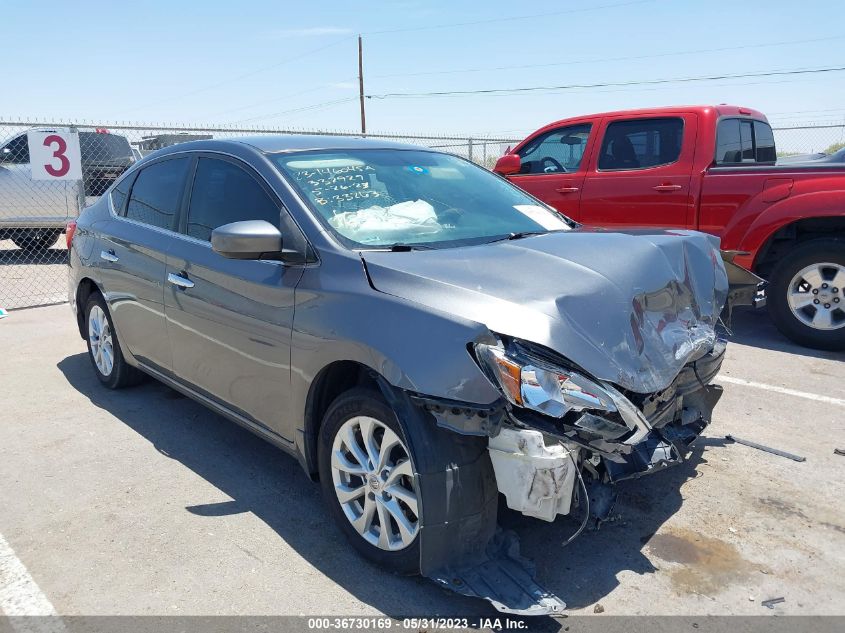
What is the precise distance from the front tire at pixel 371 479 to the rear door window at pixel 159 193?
1.92 meters

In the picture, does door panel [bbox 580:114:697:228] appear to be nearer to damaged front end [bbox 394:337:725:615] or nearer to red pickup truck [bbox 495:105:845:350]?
red pickup truck [bbox 495:105:845:350]

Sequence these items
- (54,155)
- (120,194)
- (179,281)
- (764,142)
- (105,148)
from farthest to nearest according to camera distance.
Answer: (105,148) → (54,155) → (764,142) → (120,194) → (179,281)

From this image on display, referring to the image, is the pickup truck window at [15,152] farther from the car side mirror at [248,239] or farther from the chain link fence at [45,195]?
the car side mirror at [248,239]

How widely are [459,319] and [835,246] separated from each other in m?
4.86

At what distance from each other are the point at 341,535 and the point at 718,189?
494 centimetres

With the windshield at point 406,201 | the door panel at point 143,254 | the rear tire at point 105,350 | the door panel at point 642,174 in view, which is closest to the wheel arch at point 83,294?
the rear tire at point 105,350

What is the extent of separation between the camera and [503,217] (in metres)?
3.88

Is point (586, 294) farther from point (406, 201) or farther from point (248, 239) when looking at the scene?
point (248, 239)

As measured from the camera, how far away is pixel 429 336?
2627 mm

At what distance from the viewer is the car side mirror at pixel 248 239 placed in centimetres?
311

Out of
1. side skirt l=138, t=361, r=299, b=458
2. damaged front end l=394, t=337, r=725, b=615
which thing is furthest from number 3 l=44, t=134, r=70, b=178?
damaged front end l=394, t=337, r=725, b=615

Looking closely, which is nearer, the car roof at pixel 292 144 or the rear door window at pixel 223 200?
the rear door window at pixel 223 200

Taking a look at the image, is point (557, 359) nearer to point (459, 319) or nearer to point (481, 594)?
point (459, 319)

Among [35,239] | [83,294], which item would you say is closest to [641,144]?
[83,294]
